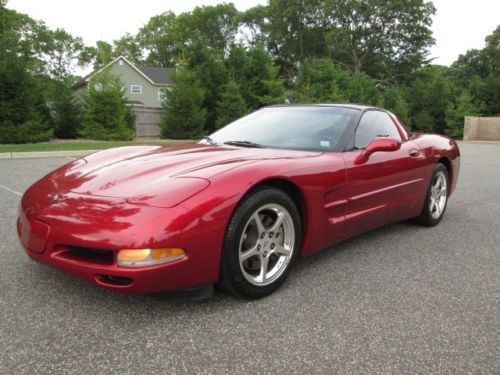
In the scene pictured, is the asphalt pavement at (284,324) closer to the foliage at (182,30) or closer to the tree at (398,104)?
the tree at (398,104)

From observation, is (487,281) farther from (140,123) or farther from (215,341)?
(140,123)

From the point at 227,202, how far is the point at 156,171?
1.83ft

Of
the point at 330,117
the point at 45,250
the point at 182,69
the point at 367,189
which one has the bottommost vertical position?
the point at 45,250

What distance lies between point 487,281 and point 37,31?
62.5 metres

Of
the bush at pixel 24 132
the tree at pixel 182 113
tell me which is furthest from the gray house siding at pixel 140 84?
the bush at pixel 24 132

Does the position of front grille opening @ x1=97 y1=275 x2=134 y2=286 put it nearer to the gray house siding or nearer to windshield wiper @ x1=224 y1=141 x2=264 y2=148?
windshield wiper @ x1=224 y1=141 x2=264 y2=148

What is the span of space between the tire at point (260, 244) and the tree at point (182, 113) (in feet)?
52.3

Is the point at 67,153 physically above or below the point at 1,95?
below

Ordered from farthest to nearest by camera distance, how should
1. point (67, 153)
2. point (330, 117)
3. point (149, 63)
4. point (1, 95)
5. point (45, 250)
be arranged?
point (149, 63), point (1, 95), point (67, 153), point (330, 117), point (45, 250)

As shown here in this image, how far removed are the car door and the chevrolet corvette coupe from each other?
0.01m

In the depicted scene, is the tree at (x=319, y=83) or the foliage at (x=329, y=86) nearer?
the tree at (x=319, y=83)

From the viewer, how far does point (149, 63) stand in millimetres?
61250

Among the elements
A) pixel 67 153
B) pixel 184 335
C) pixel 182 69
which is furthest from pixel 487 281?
pixel 182 69

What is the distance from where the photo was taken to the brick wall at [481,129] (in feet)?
84.3
